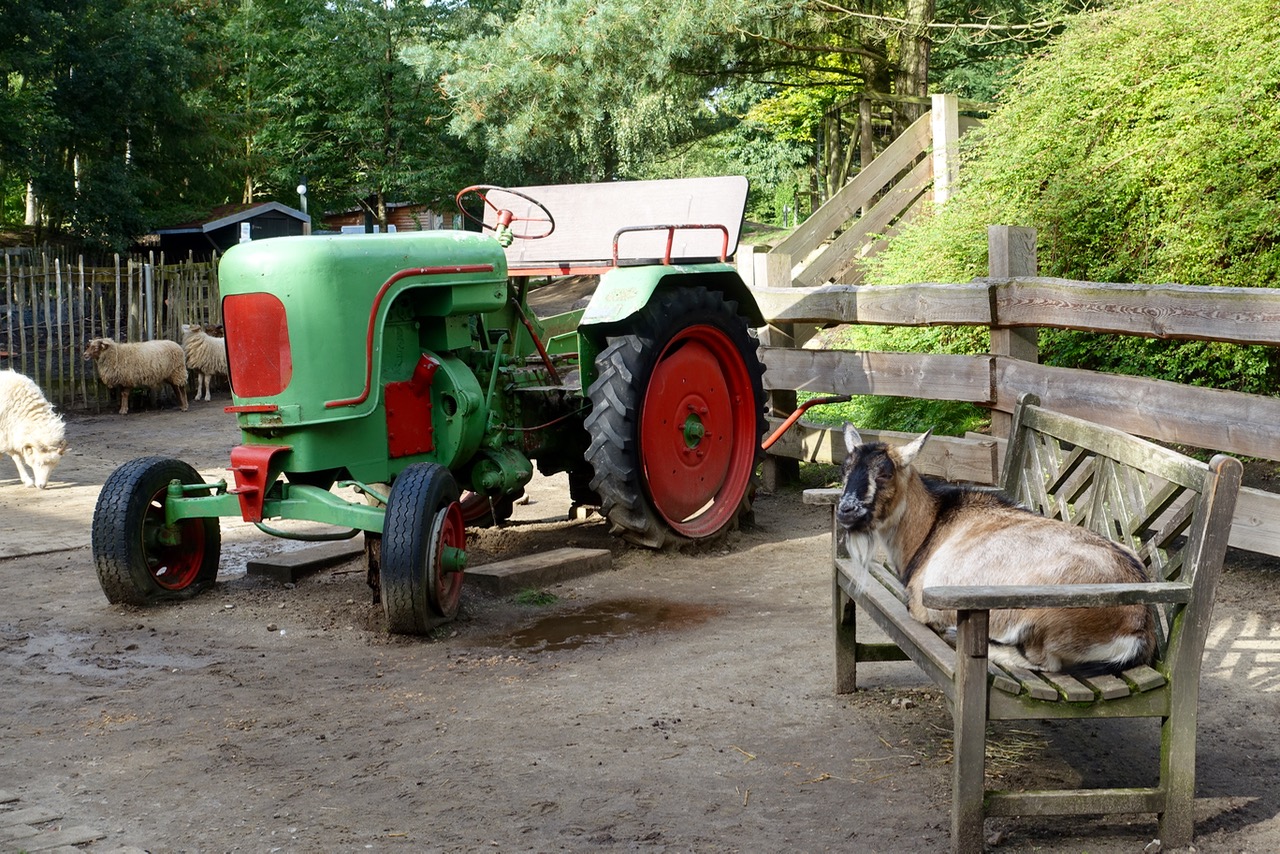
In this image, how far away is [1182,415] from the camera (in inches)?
215

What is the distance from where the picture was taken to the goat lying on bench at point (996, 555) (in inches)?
132

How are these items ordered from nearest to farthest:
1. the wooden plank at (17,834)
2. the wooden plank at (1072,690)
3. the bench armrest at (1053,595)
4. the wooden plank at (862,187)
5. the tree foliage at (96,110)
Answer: the bench armrest at (1053,595) → the wooden plank at (1072,690) → the wooden plank at (17,834) → the wooden plank at (862,187) → the tree foliage at (96,110)

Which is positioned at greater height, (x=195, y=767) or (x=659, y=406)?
(x=659, y=406)

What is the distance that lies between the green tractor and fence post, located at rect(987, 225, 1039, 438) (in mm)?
1410

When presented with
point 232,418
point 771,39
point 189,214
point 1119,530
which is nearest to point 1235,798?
point 1119,530

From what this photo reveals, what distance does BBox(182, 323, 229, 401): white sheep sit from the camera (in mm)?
16094

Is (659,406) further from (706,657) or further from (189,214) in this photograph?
(189,214)

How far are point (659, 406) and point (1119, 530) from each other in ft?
10.8

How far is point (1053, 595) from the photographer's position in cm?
305

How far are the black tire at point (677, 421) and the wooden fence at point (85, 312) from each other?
10381 millimetres

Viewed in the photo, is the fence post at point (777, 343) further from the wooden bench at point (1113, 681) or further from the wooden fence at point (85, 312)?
the wooden fence at point (85, 312)

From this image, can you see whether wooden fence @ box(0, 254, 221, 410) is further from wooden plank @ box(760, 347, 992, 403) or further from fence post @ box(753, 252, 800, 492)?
wooden plank @ box(760, 347, 992, 403)

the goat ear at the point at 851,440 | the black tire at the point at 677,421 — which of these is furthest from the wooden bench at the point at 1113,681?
the black tire at the point at 677,421

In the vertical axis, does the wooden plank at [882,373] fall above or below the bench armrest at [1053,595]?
above
